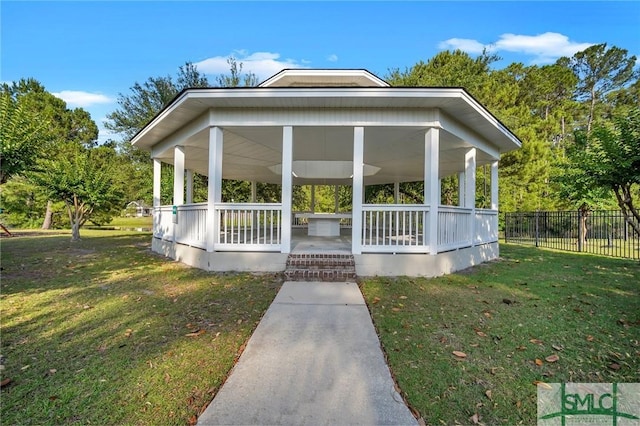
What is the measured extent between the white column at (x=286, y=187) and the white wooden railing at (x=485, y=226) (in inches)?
197

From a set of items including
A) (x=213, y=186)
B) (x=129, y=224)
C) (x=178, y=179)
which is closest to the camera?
(x=213, y=186)

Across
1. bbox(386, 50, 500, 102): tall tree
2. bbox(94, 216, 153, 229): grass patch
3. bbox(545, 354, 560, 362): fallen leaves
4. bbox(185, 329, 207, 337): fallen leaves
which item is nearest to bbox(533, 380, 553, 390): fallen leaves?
bbox(545, 354, 560, 362): fallen leaves

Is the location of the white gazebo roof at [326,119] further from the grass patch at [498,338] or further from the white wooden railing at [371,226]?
the grass patch at [498,338]

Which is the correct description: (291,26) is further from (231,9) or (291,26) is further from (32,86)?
(32,86)

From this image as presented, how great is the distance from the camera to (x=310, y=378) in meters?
2.33

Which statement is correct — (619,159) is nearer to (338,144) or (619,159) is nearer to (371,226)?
(371,226)

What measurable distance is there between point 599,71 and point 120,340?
125 feet

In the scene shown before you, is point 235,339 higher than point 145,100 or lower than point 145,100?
lower

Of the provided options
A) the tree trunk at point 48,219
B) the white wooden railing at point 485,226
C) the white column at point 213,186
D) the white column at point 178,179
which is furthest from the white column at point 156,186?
the tree trunk at point 48,219

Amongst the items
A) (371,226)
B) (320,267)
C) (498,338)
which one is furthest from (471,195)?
(498,338)

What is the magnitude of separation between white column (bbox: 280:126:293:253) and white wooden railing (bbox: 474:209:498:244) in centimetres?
500

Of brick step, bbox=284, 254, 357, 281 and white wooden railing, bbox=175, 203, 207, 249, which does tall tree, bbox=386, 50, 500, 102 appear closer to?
brick step, bbox=284, 254, 357, 281

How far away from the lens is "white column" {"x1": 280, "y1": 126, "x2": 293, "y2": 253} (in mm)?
5988

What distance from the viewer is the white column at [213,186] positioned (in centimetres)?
608
